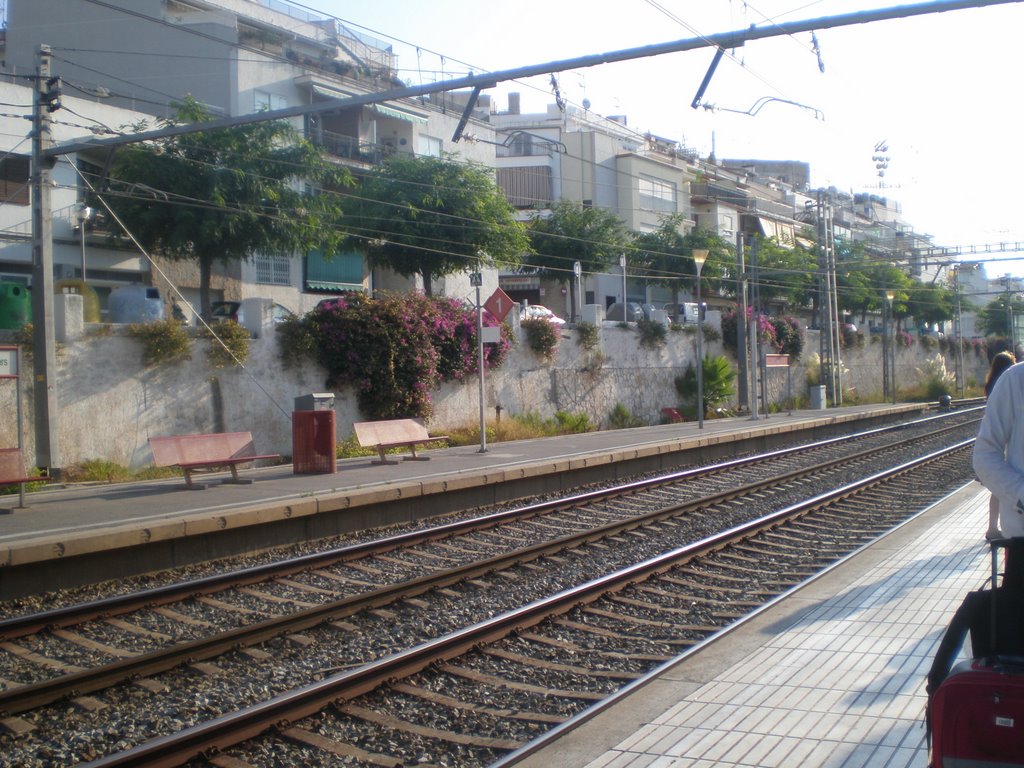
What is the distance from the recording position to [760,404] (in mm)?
39438

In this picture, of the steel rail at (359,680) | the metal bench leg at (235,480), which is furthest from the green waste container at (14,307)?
the steel rail at (359,680)

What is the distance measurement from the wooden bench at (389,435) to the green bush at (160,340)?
3.52 metres

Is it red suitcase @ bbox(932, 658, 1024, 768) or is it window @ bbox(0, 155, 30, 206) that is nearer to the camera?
red suitcase @ bbox(932, 658, 1024, 768)

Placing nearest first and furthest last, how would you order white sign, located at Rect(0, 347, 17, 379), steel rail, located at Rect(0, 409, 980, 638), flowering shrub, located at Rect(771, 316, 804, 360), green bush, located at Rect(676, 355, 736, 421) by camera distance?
steel rail, located at Rect(0, 409, 980, 638) → white sign, located at Rect(0, 347, 17, 379) → green bush, located at Rect(676, 355, 736, 421) → flowering shrub, located at Rect(771, 316, 804, 360)

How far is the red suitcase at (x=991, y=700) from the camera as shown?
324 centimetres

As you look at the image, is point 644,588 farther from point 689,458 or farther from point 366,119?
point 366,119

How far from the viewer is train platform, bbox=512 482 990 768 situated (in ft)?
15.8

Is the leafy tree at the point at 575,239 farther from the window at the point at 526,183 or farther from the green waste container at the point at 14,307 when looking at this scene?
the green waste container at the point at 14,307

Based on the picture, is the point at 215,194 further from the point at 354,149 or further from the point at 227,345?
the point at 354,149

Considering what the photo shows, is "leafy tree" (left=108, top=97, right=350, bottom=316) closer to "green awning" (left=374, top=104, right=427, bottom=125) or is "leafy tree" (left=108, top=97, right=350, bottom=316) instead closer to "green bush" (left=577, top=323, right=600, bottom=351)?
"green bush" (left=577, top=323, right=600, bottom=351)

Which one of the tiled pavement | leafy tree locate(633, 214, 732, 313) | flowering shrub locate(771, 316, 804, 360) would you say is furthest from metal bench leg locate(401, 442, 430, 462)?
leafy tree locate(633, 214, 732, 313)

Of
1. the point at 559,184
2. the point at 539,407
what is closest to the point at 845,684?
the point at 539,407

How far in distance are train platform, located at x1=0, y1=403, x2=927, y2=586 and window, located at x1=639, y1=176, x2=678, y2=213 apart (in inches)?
1351

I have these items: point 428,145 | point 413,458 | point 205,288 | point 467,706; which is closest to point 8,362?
point 413,458
